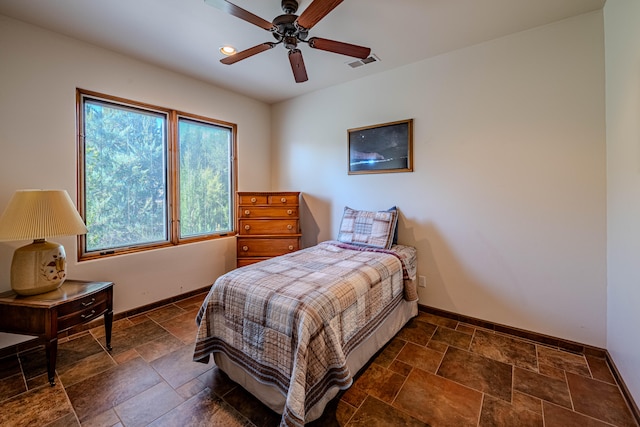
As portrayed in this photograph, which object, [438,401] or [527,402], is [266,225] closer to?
[438,401]

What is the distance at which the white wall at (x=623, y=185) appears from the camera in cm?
155

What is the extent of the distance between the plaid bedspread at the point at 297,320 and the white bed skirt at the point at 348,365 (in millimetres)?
71

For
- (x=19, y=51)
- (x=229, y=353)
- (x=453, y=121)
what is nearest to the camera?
(x=229, y=353)

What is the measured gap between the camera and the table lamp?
71.6 inches

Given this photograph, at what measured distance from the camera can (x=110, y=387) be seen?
5.87 ft

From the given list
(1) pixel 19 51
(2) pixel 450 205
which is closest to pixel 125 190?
(1) pixel 19 51

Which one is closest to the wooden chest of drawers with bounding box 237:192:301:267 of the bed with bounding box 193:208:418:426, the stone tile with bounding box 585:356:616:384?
the bed with bounding box 193:208:418:426

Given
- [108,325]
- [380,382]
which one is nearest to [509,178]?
[380,382]

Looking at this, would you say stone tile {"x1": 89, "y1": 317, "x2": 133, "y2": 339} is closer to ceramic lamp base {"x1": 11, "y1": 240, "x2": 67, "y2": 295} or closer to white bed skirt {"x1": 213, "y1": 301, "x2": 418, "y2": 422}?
ceramic lamp base {"x1": 11, "y1": 240, "x2": 67, "y2": 295}

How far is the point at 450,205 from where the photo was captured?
271cm

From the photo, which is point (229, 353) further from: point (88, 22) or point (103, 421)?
point (88, 22)

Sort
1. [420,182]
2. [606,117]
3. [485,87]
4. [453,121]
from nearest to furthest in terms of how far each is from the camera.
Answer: [606,117]
[485,87]
[453,121]
[420,182]

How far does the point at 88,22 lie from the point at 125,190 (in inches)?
57.8

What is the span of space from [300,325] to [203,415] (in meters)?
0.84
